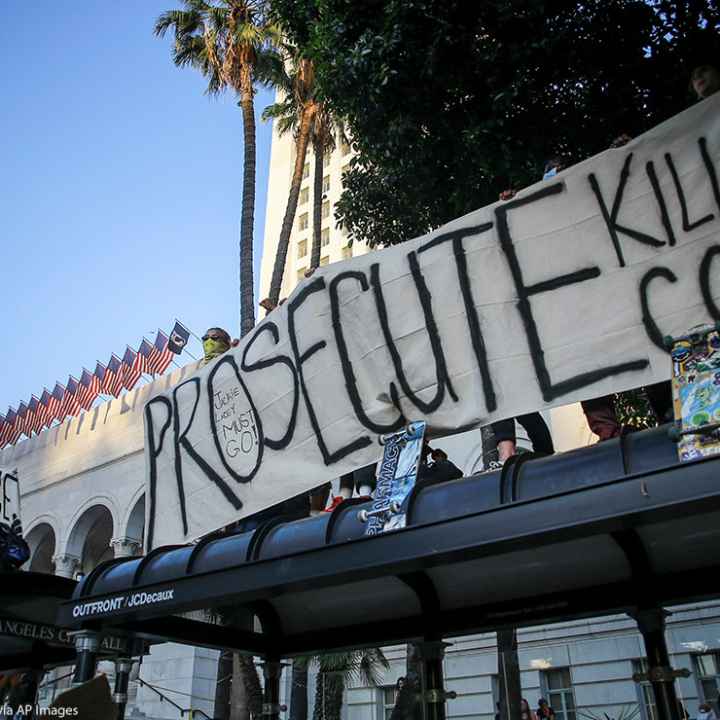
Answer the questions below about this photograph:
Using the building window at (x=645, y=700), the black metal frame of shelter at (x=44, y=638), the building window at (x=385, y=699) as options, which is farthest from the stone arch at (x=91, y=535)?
the black metal frame of shelter at (x=44, y=638)

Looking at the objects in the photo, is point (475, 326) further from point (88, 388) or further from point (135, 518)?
point (88, 388)

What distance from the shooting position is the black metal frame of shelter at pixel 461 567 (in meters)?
4.40

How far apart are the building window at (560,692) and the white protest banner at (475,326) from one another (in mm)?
15731

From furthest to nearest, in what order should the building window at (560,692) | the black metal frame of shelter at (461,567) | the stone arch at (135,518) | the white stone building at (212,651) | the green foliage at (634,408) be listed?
the stone arch at (135,518) → the building window at (560,692) → the white stone building at (212,651) → the green foliage at (634,408) → the black metal frame of shelter at (461,567)

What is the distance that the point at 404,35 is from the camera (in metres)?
10.9

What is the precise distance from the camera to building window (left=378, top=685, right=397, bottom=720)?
931 inches

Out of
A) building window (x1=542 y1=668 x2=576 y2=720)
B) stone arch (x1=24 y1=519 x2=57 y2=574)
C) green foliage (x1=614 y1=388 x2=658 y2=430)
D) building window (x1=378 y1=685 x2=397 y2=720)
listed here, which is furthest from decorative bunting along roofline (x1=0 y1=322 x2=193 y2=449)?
green foliage (x1=614 y1=388 x2=658 y2=430)

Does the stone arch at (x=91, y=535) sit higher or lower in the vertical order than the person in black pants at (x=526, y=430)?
higher

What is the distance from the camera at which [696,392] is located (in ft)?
14.4

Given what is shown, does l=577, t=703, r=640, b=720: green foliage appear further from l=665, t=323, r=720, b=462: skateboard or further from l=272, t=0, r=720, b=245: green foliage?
l=665, t=323, r=720, b=462: skateboard

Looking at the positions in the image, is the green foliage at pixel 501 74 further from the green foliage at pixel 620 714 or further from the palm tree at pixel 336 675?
the green foliage at pixel 620 714

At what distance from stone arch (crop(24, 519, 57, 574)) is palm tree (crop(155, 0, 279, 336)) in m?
21.0

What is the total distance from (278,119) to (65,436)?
18.3 metres

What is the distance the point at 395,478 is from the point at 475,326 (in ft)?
4.78
